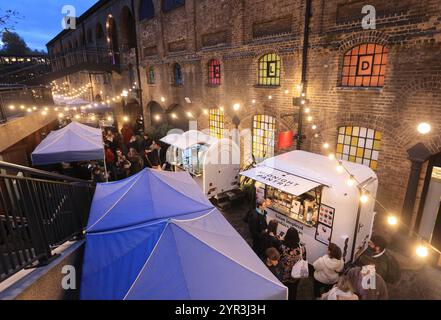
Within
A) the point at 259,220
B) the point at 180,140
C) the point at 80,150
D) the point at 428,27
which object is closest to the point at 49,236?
the point at 259,220

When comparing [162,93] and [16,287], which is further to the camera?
[162,93]

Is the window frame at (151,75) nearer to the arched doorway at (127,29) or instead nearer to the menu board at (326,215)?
the arched doorway at (127,29)

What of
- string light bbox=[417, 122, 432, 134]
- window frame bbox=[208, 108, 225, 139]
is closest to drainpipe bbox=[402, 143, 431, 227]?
string light bbox=[417, 122, 432, 134]

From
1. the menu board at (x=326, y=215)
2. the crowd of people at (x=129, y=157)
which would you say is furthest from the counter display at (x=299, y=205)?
the crowd of people at (x=129, y=157)

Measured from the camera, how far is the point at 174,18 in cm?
1525

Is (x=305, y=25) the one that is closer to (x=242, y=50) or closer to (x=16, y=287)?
(x=242, y=50)

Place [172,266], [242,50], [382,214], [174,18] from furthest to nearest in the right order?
[174,18], [242,50], [382,214], [172,266]

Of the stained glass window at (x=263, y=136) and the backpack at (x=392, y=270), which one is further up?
the stained glass window at (x=263, y=136)

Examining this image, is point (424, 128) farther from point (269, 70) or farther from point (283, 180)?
point (269, 70)

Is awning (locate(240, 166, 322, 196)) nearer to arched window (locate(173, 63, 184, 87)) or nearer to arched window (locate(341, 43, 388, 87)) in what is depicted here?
arched window (locate(341, 43, 388, 87))

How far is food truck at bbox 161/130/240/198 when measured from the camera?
33.8 ft

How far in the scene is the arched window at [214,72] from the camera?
1374cm

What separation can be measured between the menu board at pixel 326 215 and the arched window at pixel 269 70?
19.9ft

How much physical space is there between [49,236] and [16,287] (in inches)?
38.0
